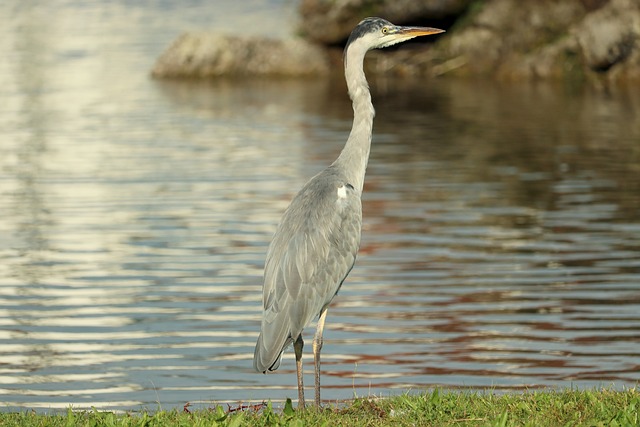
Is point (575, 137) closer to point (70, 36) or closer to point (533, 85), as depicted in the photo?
point (533, 85)

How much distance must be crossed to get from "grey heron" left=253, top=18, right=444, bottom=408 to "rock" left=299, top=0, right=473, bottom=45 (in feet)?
83.1

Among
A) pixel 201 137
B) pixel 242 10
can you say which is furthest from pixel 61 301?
pixel 242 10

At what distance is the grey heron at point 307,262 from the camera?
27.1 feet

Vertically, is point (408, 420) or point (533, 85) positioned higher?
point (408, 420)

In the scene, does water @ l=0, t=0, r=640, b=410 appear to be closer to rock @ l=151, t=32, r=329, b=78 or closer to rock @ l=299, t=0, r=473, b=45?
rock @ l=299, t=0, r=473, b=45

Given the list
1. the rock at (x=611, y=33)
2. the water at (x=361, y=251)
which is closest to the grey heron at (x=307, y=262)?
the water at (x=361, y=251)

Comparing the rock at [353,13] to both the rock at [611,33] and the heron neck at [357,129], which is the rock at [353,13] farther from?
the heron neck at [357,129]

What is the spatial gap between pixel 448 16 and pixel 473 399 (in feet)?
89.8

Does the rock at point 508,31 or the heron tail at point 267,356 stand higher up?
the heron tail at point 267,356

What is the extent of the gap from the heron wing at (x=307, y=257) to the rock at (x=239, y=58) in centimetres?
2689

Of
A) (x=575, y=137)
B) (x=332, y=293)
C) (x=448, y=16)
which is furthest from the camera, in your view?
(x=448, y=16)

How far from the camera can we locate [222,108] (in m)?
Result: 29.7

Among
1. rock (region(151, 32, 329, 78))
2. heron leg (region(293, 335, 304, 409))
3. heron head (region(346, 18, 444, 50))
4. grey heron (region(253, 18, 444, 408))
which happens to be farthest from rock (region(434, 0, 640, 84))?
heron leg (region(293, 335, 304, 409))

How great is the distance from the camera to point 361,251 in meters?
15.7
